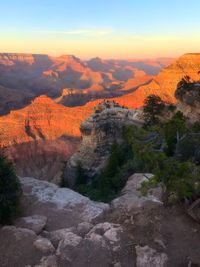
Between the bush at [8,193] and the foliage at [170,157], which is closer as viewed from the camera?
the foliage at [170,157]

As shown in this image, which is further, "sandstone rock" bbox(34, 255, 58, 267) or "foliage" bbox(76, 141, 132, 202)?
"foliage" bbox(76, 141, 132, 202)

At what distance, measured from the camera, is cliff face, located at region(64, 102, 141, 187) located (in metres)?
35.6

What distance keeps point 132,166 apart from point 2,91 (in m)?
98.2

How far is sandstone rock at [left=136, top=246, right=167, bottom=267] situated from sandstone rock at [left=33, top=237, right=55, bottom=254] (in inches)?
96.7

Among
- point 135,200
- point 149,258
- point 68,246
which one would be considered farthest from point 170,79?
point 149,258

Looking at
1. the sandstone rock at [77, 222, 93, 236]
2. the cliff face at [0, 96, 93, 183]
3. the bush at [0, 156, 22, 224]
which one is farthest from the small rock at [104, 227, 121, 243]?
the cliff face at [0, 96, 93, 183]

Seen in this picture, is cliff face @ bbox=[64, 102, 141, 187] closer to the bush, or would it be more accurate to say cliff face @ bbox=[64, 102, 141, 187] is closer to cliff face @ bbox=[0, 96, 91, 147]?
the bush

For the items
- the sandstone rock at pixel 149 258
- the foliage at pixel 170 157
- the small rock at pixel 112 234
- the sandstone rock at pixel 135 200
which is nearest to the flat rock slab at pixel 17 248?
the small rock at pixel 112 234

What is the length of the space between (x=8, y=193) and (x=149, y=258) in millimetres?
5409

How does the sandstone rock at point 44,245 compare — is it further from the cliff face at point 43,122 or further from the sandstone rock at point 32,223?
the cliff face at point 43,122

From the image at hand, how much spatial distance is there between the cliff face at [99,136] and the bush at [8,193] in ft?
67.8

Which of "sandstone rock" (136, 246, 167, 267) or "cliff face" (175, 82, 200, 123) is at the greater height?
"cliff face" (175, 82, 200, 123)

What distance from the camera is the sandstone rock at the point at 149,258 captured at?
10.6m

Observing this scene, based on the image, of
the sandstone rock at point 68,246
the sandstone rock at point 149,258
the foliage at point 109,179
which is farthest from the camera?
the foliage at point 109,179
